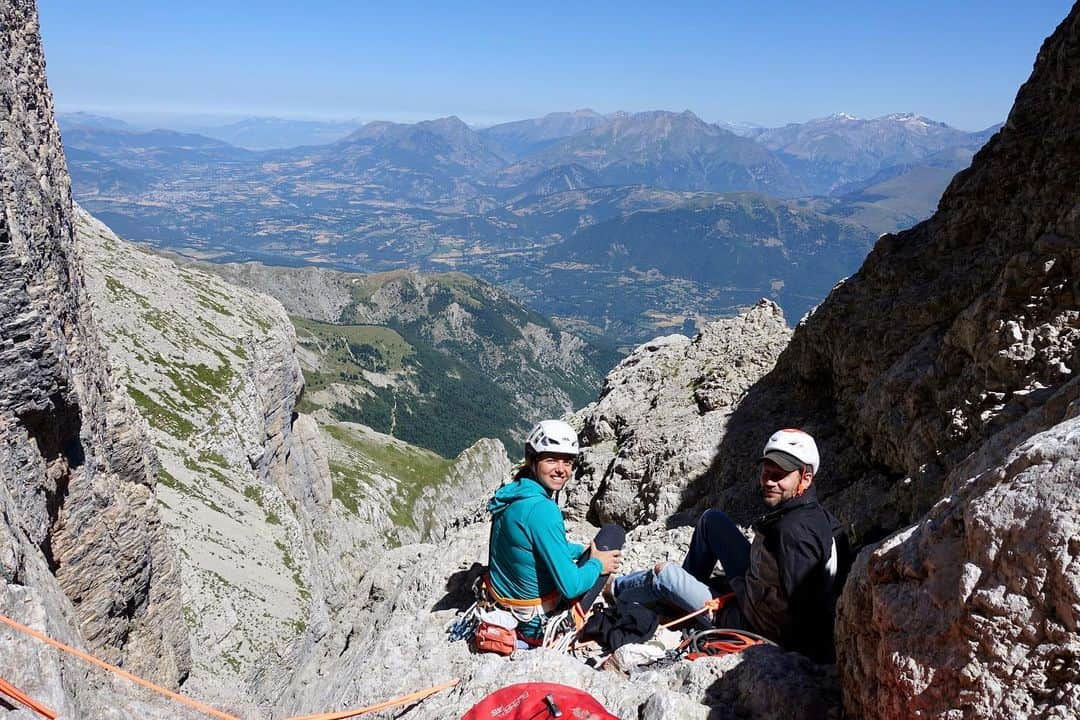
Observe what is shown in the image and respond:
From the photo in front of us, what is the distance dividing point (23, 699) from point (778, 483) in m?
9.35

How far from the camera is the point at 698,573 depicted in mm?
10492

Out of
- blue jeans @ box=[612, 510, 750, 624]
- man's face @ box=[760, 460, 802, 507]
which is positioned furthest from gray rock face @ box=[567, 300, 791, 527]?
man's face @ box=[760, 460, 802, 507]

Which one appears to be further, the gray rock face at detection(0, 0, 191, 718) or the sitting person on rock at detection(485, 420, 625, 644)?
the gray rock face at detection(0, 0, 191, 718)

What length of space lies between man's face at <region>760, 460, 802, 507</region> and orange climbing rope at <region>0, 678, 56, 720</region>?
9.00 meters

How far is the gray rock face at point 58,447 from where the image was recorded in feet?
50.1

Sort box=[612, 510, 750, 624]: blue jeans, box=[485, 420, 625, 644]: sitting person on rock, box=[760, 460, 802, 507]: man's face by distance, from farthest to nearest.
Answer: box=[612, 510, 750, 624]: blue jeans, box=[485, 420, 625, 644]: sitting person on rock, box=[760, 460, 802, 507]: man's face

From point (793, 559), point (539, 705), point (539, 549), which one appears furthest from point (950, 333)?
point (539, 705)

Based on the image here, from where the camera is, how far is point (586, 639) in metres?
9.80

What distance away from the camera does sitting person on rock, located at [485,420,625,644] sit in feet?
30.8

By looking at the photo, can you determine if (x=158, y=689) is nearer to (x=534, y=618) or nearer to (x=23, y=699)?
(x=23, y=699)

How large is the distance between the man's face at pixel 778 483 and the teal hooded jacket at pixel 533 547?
9.32ft

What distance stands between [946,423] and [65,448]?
1008 inches

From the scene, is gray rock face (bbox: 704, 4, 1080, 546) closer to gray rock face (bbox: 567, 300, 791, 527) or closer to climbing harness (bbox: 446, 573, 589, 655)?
gray rock face (bbox: 567, 300, 791, 527)

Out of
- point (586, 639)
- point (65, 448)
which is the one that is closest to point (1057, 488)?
point (586, 639)
